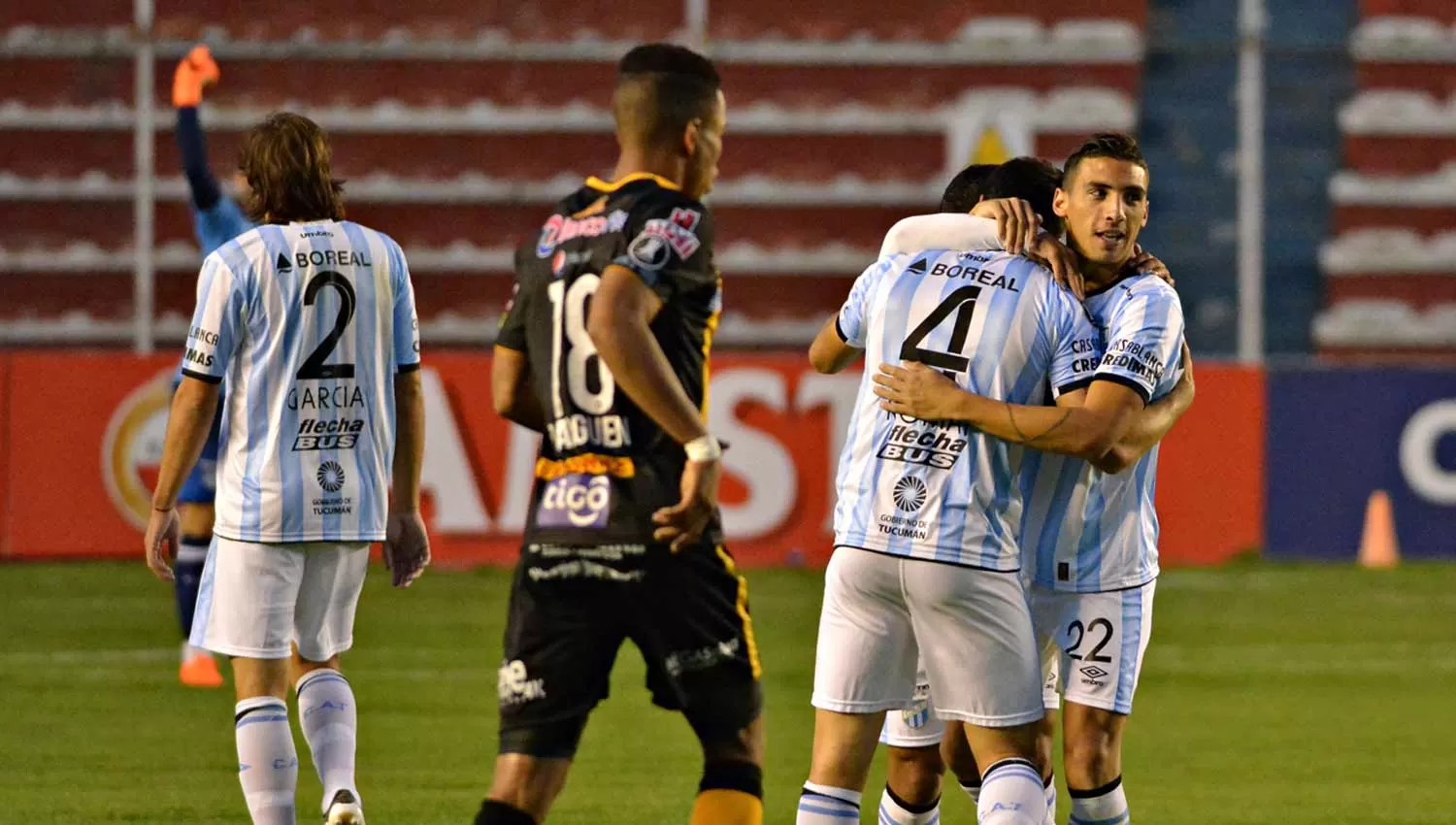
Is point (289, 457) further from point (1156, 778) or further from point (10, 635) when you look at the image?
point (10, 635)

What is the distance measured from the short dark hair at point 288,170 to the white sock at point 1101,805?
258 cm

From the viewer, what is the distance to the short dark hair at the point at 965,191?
247 inches

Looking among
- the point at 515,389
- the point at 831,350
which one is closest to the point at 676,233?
the point at 515,389

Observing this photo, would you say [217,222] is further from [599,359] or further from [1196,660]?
[1196,660]

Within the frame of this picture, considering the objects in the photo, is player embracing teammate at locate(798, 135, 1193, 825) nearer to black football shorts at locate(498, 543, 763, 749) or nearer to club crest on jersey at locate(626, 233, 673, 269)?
A: black football shorts at locate(498, 543, 763, 749)

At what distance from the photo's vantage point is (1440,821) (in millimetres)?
7875

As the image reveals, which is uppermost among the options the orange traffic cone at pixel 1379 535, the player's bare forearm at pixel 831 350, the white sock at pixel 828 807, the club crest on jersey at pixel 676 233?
the club crest on jersey at pixel 676 233

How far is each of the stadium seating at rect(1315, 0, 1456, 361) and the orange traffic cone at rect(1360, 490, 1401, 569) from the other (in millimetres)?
5378

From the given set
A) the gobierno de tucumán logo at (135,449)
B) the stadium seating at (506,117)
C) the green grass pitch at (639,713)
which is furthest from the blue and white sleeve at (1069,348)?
the stadium seating at (506,117)

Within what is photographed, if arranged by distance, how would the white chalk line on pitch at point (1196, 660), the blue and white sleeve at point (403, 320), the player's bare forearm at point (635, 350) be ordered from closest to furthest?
the player's bare forearm at point (635, 350), the blue and white sleeve at point (403, 320), the white chalk line on pitch at point (1196, 660)

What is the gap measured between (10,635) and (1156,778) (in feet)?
21.5

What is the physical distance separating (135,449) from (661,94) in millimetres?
11335

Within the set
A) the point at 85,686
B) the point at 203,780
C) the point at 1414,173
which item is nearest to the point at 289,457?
the point at 203,780

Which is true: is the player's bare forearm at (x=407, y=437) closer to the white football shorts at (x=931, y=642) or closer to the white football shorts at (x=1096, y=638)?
the white football shorts at (x=931, y=642)
